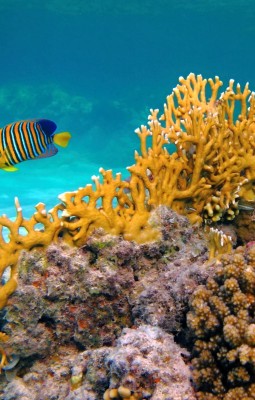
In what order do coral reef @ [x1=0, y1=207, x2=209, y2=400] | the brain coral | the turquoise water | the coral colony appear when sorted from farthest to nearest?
the turquoise water → coral reef @ [x1=0, y1=207, x2=209, y2=400] → the coral colony → the brain coral

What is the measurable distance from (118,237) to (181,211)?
991mm

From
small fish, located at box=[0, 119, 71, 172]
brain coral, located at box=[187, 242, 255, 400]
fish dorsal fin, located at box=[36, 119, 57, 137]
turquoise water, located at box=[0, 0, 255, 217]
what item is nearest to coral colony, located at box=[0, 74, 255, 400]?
brain coral, located at box=[187, 242, 255, 400]

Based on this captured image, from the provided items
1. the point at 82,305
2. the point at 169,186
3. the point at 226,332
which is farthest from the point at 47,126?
the point at 226,332

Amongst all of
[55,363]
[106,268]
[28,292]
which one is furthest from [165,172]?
[55,363]

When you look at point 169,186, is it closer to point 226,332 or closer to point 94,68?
point 226,332

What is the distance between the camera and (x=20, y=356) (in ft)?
10.7

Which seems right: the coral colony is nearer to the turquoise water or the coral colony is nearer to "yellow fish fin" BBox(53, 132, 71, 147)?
"yellow fish fin" BBox(53, 132, 71, 147)

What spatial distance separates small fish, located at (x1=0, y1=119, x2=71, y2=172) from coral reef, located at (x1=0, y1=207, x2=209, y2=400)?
92 cm

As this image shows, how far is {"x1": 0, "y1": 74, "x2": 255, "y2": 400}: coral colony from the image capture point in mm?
2314

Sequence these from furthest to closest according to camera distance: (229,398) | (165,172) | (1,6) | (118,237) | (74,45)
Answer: (74,45) → (1,6) → (165,172) → (118,237) → (229,398)

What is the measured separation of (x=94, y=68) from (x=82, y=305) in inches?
4853

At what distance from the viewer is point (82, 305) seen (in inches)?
128

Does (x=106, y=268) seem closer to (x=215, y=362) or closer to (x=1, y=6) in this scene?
(x=215, y=362)

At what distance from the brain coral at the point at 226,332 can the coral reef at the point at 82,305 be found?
1.24ft
